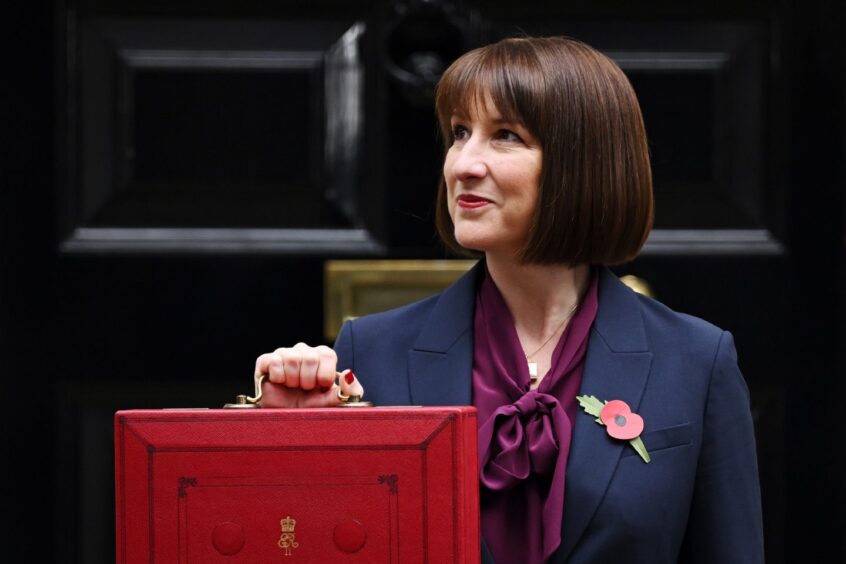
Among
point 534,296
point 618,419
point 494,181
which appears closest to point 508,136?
point 494,181

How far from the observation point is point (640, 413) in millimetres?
1659

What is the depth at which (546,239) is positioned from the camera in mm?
1669

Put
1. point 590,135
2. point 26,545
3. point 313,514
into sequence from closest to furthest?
1. point 313,514
2. point 590,135
3. point 26,545

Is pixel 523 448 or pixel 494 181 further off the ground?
pixel 494 181

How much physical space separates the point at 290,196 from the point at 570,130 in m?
1.06

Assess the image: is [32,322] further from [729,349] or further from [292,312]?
[729,349]

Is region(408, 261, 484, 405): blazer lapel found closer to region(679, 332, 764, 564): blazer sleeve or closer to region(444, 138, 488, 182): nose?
region(444, 138, 488, 182): nose

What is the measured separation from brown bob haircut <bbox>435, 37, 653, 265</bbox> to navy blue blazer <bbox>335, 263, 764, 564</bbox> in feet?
0.33

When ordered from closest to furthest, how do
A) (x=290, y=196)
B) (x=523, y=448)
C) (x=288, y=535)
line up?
1. (x=288, y=535)
2. (x=523, y=448)
3. (x=290, y=196)

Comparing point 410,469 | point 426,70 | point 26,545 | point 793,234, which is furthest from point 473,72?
point 26,545

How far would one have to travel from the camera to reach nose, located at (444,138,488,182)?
1646mm


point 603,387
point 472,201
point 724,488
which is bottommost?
point 724,488

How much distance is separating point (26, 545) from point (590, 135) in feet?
4.51

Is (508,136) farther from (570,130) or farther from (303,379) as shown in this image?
(303,379)
